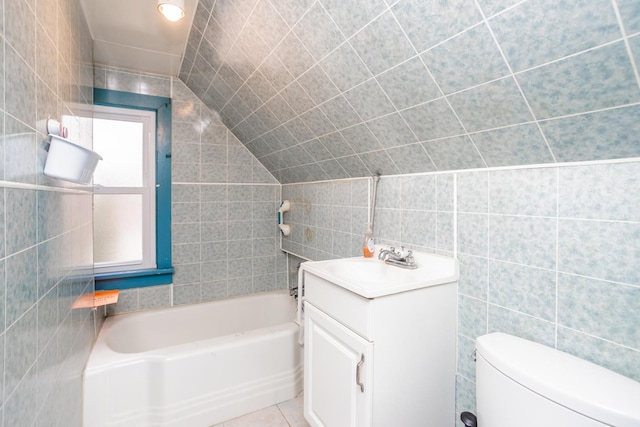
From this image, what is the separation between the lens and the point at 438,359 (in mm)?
1307

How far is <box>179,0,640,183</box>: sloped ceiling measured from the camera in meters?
0.77

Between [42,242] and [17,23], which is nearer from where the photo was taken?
[17,23]

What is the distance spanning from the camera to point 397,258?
62.1 inches

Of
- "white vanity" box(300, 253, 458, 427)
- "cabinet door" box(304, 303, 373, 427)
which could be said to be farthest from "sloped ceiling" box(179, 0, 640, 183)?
"cabinet door" box(304, 303, 373, 427)

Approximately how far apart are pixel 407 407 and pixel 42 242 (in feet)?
Result: 4.74

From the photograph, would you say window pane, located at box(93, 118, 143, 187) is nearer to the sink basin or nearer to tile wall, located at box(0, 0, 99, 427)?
tile wall, located at box(0, 0, 99, 427)

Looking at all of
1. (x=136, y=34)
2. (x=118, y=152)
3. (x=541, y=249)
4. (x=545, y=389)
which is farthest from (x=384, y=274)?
(x=118, y=152)

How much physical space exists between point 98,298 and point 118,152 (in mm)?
1121

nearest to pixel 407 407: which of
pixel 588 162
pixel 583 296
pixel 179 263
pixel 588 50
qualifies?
pixel 583 296

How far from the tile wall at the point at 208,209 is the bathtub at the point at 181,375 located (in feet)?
1.22

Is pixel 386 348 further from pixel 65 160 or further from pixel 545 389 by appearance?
pixel 65 160

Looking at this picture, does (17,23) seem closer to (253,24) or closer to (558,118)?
(253,24)

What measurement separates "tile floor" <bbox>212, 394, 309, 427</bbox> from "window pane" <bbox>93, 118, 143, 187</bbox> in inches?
75.2

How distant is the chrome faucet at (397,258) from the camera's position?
1.52 m
